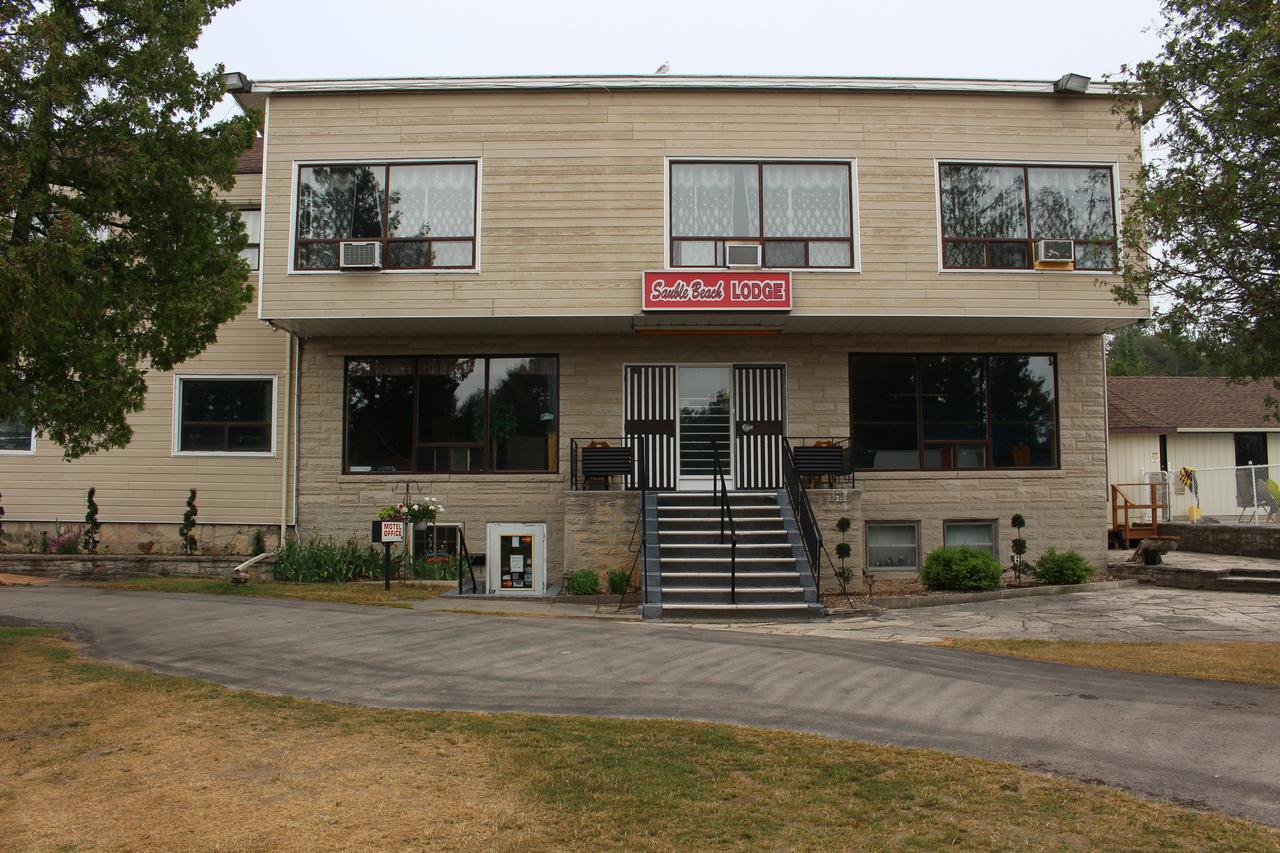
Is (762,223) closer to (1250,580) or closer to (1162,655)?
(1162,655)

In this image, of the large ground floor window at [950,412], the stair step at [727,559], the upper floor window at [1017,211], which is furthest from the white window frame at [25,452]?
the upper floor window at [1017,211]

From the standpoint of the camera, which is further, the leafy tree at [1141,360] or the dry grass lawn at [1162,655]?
the leafy tree at [1141,360]

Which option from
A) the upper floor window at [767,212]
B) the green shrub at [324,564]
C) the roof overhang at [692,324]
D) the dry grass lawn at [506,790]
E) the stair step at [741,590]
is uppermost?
A: the upper floor window at [767,212]

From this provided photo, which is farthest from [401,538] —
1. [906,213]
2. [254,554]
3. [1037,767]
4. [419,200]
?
[1037,767]

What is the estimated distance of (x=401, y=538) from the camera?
1535cm

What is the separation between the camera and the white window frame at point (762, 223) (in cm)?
1603

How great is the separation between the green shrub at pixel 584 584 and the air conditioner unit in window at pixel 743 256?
554cm

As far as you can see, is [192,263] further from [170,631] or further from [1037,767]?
[1037,767]

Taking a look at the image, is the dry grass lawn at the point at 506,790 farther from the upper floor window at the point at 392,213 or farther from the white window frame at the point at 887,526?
the white window frame at the point at 887,526

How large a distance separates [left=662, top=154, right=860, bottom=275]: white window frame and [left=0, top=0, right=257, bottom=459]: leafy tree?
6888mm

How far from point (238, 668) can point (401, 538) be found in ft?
19.8

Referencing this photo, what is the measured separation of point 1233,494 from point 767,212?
16.3 metres

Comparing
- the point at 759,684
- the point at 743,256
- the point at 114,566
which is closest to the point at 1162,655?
the point at 759,684

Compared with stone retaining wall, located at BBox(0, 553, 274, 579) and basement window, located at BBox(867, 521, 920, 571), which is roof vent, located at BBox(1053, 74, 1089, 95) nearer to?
basement window, located at BBox(867, 521, 920, 571)
